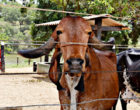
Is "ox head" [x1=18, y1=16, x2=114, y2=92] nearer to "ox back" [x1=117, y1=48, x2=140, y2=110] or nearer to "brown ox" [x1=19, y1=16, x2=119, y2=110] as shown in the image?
"brown ox" [x1=19, y1=16, x2=119, y2=110]

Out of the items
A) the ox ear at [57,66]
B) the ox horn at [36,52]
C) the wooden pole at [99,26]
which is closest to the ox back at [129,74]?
the ox ear at [57,66]

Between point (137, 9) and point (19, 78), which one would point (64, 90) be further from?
point (137, 9)

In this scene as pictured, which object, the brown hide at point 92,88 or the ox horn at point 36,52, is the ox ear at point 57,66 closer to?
the brown hide at point 92,88

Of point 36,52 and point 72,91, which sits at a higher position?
point 36,52

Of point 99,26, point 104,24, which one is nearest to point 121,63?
point 99,26

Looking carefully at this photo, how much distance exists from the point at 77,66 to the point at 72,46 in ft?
0.78

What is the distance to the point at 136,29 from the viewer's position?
482 inches

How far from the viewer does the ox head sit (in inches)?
66.1

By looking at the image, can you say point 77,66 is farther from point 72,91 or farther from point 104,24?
point 104,24

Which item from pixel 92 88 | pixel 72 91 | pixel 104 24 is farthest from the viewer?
pixel 104 24

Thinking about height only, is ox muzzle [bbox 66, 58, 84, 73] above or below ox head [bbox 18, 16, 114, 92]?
below

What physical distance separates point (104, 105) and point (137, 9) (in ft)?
30.3

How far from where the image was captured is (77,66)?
1.64 metres

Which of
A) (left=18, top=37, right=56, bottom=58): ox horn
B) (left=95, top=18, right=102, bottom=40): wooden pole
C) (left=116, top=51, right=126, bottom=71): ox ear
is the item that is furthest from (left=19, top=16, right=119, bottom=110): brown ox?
(left=95, top=18, right=102, bottom=40): wooden pole
